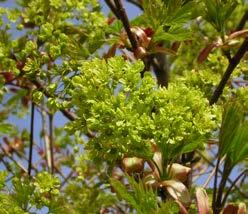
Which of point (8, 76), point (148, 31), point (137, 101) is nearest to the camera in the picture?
point (137, 101)

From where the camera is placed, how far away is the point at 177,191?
1262 millimetres

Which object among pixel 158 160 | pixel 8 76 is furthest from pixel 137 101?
pixel 8 76

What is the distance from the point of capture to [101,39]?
1490 mm

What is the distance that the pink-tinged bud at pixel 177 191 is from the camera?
126 cm

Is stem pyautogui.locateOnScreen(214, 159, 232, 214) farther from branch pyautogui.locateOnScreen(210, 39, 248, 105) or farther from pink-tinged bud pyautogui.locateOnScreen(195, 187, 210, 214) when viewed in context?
branch pyautogui.locateOnScreen(210, 39, 248, 105)

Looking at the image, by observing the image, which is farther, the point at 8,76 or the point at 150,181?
the point at 8,76

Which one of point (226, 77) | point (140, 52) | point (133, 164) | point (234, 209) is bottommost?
point (234, 209)

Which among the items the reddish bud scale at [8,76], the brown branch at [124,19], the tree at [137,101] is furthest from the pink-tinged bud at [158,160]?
the reddish bud scale at [8,76]

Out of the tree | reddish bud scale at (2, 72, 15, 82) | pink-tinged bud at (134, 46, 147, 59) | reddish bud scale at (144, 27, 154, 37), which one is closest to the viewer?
the tree

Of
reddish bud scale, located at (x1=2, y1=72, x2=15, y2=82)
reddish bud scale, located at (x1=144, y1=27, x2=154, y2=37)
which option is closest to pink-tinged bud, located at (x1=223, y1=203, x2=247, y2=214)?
reddish bud scale, located at (x1=144, y1=27, x2=154, y2=37)

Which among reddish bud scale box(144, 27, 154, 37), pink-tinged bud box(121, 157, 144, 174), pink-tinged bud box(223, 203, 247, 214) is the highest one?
reddish bud scale box(144, 27, 154, 37)

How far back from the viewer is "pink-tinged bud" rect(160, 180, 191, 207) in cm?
126

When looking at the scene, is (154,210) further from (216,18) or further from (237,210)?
(216,18)

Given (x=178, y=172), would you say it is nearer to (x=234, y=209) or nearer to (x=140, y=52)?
(x=234, y=209)
